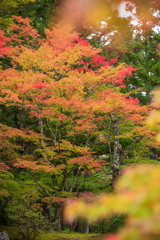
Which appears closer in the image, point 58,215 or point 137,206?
point 137,206

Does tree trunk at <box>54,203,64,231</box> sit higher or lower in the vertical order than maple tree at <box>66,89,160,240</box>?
lower

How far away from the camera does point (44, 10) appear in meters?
11.8

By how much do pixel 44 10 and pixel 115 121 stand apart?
309 inches

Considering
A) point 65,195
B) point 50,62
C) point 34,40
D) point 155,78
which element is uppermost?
point 34,40

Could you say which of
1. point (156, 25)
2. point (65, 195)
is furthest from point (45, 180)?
point (156, 25)

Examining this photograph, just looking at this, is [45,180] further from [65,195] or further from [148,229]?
[148,229]

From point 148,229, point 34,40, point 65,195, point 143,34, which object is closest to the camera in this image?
point 148,229

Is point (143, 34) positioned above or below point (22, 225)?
above

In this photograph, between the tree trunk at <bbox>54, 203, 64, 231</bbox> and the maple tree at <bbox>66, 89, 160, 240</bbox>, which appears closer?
the maple tree at <bbox>66, 89, 160, 240</bbox>

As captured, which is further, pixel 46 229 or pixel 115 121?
pixel 115 121

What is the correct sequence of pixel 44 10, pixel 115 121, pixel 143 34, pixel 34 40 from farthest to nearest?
pixel 143 34 → pixel 44 10 → pixel 34 40 → pixel 115 121

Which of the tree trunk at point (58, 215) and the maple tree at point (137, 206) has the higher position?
the maple tree at point (137, 206)

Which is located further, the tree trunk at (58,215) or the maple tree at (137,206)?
the tree trunk at (58,215)

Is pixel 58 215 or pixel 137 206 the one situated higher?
pixel 137 206
